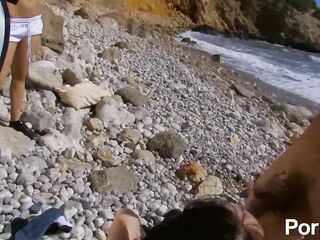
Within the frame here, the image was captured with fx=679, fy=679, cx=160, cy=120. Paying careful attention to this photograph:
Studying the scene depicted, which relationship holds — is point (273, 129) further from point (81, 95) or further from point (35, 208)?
point (35, 208)

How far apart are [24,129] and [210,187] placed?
132 centimetres

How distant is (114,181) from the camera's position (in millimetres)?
4066

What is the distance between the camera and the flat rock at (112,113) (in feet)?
17.0

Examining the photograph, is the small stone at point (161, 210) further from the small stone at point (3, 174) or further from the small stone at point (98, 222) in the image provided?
the small stone at point (3, 174)

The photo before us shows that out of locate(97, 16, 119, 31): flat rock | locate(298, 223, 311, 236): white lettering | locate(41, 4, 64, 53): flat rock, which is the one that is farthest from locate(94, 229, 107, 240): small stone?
locate(97, 16, 119, 31): flat rock

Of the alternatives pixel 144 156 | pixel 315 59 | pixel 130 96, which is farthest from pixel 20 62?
pixel 315 59

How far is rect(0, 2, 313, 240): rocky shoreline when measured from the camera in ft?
12.5

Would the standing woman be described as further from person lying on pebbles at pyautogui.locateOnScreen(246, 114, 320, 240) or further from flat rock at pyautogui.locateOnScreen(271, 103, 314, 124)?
flat rock at pyautogui.locateOnScreen(271, 103, 314, 124)

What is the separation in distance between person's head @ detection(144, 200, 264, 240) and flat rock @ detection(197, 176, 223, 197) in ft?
10.3

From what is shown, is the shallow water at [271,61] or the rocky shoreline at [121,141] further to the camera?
the shallow water at [271,61]

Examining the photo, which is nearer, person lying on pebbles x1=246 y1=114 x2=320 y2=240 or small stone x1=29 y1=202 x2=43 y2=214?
person lying on pebbles x1=246 y1=114 x2=320 y2=240

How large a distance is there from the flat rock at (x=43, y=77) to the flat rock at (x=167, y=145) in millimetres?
886

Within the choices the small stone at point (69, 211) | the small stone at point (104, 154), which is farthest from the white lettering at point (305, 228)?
the small stone at point (104, 154)

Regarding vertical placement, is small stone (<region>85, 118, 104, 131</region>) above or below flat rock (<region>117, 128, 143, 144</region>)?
above
